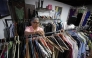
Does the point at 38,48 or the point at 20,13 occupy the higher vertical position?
the point at 20,13

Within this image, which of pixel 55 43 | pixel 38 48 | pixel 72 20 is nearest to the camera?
pixel 38 48

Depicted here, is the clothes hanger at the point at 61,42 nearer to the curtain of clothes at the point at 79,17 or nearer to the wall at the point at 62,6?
the wall at the point at 62,6

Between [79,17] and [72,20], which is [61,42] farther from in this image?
[72,20]

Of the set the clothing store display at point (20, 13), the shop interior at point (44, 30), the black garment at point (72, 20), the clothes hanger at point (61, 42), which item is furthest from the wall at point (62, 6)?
the clothes hanger at point (61, 42)

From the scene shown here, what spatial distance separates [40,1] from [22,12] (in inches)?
36.2

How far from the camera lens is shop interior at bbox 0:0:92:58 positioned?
114 centimetres

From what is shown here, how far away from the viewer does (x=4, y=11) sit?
8.54 ft

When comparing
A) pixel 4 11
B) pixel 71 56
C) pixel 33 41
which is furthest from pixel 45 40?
pixel 4 11

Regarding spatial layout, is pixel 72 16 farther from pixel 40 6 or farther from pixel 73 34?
pixel 73 34

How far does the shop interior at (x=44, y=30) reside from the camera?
114 centimetres

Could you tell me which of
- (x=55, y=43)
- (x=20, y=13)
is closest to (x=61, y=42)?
(x=55, y=43)

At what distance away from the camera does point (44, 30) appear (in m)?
3.21

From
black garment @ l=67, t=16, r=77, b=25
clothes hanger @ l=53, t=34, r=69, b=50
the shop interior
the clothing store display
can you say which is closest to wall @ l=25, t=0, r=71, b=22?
the shop interior

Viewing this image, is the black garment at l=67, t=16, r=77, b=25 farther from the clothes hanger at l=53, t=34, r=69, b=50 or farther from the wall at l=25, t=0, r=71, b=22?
the clothes hanger at l=53, t=34, r=69, b=50
